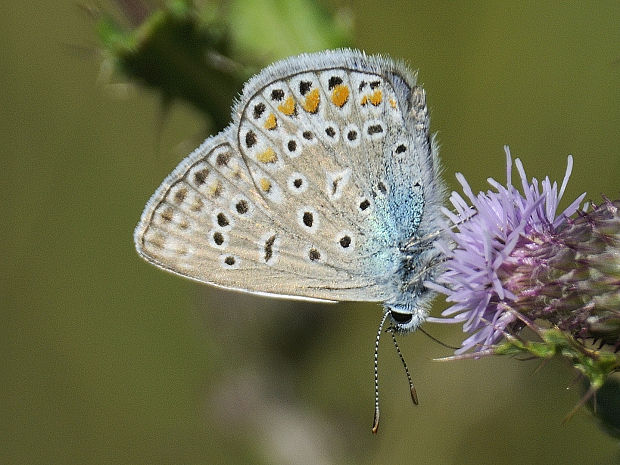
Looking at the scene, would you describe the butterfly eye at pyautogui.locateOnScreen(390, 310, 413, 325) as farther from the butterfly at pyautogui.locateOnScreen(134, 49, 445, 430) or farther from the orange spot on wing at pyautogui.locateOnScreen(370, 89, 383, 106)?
the orange spot on wing at pyautogui.locateOnScreen(370, 89, 383, 106)

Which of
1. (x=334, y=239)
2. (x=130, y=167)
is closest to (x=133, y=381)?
(x=130, y=167)

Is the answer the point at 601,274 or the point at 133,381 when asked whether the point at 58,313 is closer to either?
the point at 133,381

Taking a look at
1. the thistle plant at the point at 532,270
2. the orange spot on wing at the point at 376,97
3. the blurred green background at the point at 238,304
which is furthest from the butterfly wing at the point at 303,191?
the blurred green background at the point at 238,304

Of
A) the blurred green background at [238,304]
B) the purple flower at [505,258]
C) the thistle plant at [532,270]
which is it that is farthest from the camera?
the blurred green background at [238,304]

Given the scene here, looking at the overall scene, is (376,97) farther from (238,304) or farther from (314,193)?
(238,304)

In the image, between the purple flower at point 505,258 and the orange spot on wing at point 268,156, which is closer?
the purple flower at point 505,258

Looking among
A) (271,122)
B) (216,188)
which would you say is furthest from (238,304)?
(271,122)

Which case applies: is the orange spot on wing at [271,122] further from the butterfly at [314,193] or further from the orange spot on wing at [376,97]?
the orange spot on wing at [376,97]
